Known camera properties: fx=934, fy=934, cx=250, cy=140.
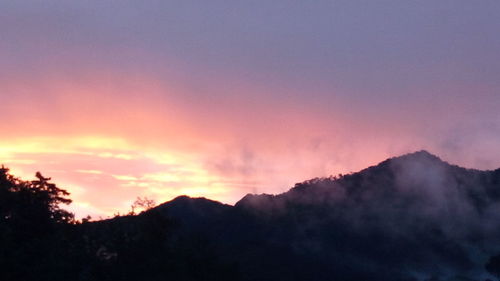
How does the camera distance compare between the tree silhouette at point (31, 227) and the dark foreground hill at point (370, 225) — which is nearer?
the tree silhouette at point (31, 227)

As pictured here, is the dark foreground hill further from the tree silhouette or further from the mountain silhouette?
the tree silhouette

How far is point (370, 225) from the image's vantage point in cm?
12475

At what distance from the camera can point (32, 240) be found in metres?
53.8

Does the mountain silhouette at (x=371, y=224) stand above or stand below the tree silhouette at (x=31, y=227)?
above

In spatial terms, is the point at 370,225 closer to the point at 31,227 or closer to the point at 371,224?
the point at 371,224

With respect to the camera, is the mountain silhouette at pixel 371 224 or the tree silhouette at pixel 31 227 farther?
the mountain silhouette at pixel 371 224

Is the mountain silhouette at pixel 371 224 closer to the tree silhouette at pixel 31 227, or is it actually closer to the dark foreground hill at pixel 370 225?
the dark foreground hill at pixel 370 225

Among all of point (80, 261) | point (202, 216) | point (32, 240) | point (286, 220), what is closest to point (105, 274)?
point (80, 261)

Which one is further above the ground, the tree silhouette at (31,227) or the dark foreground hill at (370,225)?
the dark foreground hill at (370,225)

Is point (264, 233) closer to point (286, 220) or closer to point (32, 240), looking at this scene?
point (286, 220)

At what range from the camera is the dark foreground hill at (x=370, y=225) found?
105m

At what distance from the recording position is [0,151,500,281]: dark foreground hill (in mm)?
104812

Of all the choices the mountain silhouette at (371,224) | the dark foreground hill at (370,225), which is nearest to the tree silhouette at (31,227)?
the dark foreground hill at (370,225)

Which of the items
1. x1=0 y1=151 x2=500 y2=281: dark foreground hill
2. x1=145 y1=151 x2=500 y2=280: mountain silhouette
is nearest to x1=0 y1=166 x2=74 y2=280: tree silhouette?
x1=0 y1=151 x2=500 y2=281: dark foreground hill
